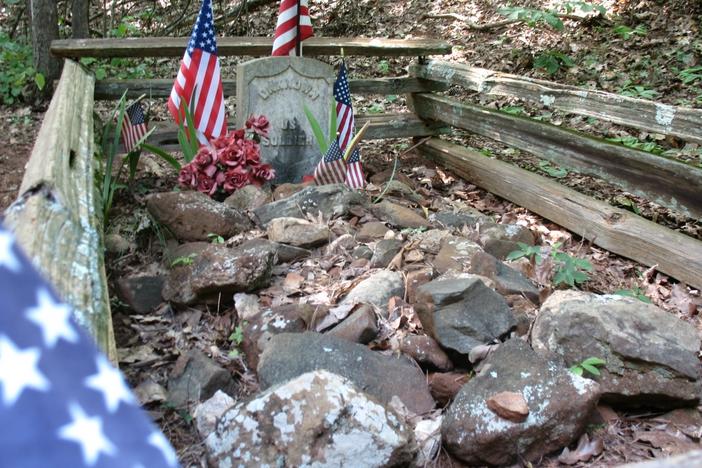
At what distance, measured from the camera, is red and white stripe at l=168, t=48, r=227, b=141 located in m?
4.99

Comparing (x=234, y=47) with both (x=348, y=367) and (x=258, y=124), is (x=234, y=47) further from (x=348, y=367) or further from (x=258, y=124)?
(x=348, y=367)

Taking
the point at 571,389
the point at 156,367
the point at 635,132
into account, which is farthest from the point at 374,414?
the point at 635,132

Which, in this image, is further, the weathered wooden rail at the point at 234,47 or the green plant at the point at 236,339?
the weathered wooden rail at the point at 234,47

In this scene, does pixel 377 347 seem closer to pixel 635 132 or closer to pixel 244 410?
pixel 244 410

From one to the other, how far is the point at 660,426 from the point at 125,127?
410 centimetres

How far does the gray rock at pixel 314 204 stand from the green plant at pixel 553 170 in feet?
6.59

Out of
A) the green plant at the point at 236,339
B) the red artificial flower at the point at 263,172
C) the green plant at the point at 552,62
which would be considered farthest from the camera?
the green plant at the point at 552,62

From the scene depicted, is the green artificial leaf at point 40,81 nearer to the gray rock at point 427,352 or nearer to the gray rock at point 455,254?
the gray rock at point 455,254

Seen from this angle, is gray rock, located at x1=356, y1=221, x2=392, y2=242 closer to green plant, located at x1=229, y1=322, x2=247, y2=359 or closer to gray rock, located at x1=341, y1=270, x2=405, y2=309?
gray rock, located at x1=341, y1=270, x2=405, y2=309

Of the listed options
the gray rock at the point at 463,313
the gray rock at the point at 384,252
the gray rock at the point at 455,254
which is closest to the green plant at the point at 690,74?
the gray rock at the point at 455,254

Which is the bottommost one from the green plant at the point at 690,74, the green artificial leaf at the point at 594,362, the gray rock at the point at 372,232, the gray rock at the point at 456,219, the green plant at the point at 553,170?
the green plant at the point at 553,170

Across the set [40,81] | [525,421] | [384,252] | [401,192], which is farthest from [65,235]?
[40,81]

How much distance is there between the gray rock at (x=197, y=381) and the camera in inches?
101

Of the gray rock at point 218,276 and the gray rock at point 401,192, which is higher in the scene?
the gray rock at point 218,276
